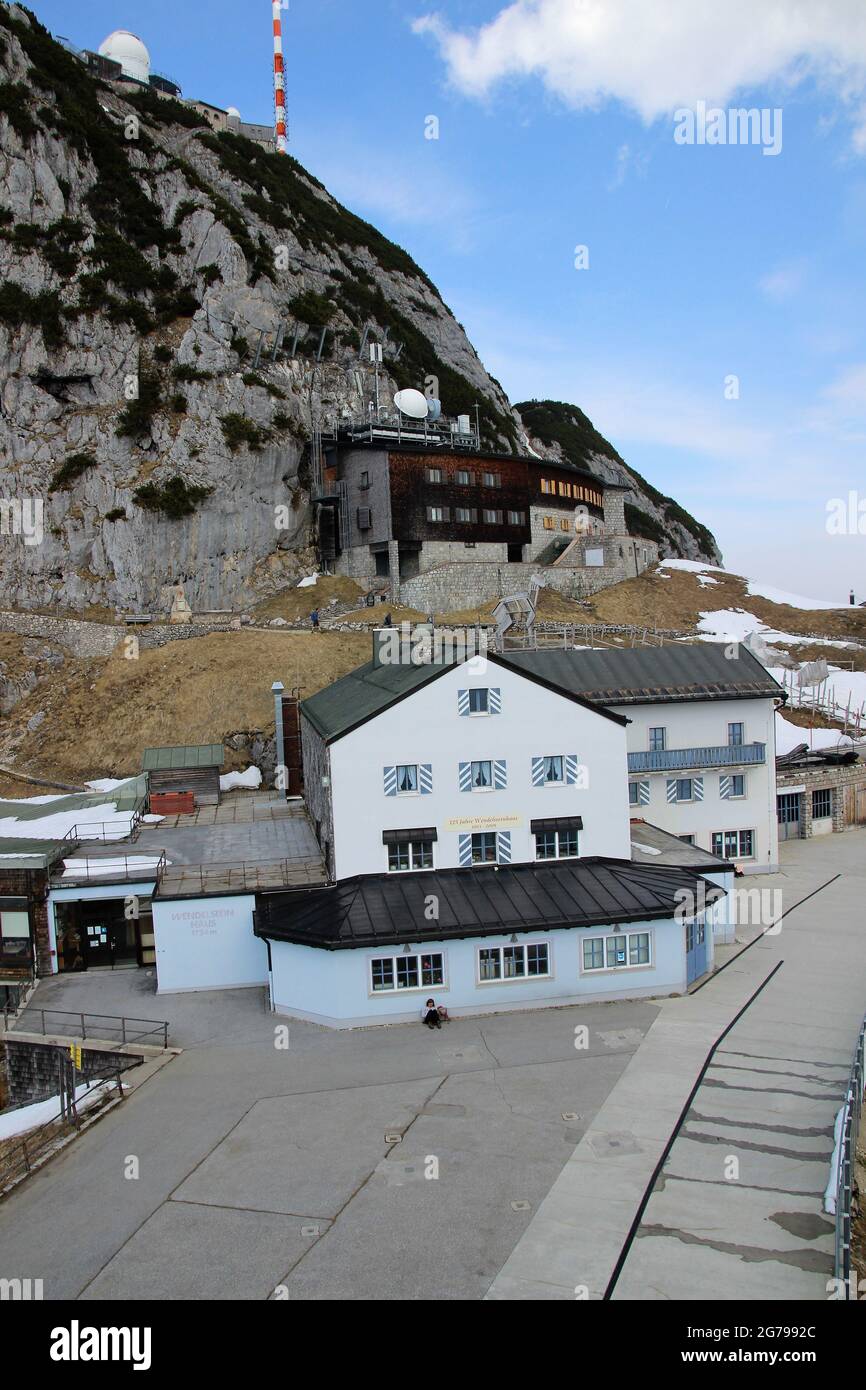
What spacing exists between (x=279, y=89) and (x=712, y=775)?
123 meters

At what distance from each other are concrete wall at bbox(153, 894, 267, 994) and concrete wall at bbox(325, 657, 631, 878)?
357cm

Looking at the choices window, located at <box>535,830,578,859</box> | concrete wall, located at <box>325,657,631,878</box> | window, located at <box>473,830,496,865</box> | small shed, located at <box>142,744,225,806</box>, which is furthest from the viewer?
small shed, located at <box>142,744,225,806</box>

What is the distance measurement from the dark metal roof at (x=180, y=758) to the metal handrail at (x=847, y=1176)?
3305 centimetres

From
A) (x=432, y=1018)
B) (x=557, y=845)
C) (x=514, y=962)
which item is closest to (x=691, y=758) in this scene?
(x=557, y=845)

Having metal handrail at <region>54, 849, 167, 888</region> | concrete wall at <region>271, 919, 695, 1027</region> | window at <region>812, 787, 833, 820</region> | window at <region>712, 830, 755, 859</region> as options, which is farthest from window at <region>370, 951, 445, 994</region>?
window at <region>812, 787, 833, 820</region>

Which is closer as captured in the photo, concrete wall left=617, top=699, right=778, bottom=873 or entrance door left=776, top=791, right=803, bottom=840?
concrete wall left=617, top=699, right=778, bottom=873

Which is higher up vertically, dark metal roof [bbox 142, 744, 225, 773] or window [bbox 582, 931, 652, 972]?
dark metal roof [bbox 142, 744, 225, 773]

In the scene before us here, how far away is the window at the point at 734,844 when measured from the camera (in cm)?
4041

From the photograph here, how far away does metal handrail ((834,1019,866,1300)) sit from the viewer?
44.7 feet

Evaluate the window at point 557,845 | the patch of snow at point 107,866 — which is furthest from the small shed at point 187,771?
the window at point 557,845

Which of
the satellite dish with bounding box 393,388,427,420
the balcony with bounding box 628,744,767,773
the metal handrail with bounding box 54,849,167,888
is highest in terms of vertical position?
the satellite dish with bounding box 393,388,427,420

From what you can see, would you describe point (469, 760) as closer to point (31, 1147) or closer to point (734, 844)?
point (31, 1147)

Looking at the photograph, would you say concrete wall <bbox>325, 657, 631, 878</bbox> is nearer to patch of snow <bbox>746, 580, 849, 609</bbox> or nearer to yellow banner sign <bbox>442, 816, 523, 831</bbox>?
yellow banner sign <bbox>442, 816, 523, 831</bbox>
